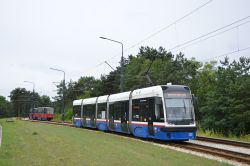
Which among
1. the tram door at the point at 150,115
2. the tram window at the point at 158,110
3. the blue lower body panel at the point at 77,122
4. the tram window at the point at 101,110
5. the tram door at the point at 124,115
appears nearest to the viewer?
the tram window at the point at 158,110

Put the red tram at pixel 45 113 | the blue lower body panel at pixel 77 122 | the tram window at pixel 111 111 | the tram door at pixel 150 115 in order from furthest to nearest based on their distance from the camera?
the red tram at pixel 45 113 < the blue lower body panel at pixel 77 122 < the tram window at pixel 111 111 < the tram door at pixel 150 115

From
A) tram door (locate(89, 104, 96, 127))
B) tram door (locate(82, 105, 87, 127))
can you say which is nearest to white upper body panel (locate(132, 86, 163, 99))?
tram door (locate(89, 104, 96, 127))

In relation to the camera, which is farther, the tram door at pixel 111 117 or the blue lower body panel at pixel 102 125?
the blue lower body panel at pixel 102 125

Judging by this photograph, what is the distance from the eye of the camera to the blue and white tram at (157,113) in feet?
60.6

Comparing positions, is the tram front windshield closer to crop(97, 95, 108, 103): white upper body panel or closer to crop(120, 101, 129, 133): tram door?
crop(120, 101, 129, 133): tram door

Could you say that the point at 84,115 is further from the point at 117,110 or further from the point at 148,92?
the point at 148,92

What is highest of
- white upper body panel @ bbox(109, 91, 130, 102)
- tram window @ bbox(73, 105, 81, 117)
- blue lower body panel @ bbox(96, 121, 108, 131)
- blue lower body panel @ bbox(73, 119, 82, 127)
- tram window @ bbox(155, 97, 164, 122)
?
white upper body panel @ bbox(109, 91, 130, 102)

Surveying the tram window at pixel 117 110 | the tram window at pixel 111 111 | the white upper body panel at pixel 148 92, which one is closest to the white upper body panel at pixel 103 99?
the tram window at pixel 111 111

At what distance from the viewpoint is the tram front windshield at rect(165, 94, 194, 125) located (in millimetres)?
18516

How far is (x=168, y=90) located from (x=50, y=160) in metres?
9.36

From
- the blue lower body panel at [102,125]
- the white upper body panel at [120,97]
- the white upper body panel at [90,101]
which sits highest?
the white upper body panel at [90,101]

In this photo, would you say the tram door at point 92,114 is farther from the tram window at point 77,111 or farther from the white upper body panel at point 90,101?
the tram window at point 77,111

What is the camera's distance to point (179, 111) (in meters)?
18.8

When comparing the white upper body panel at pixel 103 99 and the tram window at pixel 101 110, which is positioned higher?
the white upper body panel at pixel 103 99
